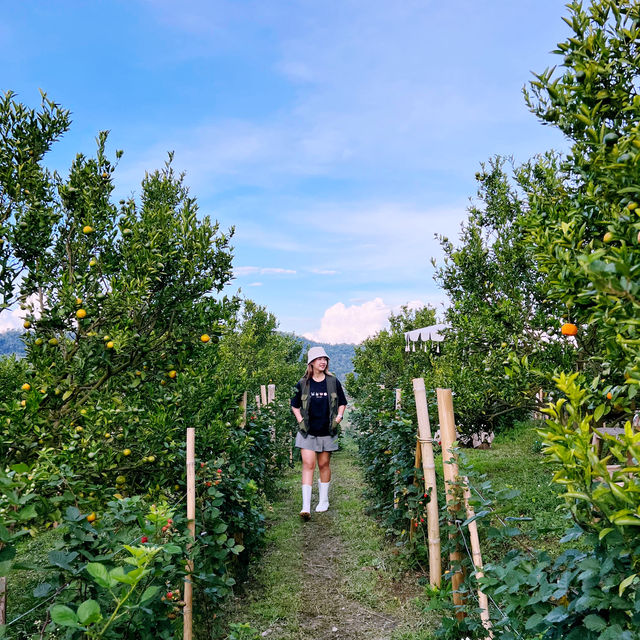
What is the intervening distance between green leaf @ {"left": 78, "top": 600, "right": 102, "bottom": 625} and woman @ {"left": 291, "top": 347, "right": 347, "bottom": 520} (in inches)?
204

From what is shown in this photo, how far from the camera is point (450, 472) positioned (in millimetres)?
3301

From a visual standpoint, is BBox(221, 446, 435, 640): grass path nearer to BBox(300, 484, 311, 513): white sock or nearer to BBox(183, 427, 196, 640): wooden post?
BBox(300, 484, 311, 513): white sock

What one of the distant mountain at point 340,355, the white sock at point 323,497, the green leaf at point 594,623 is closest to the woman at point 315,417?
the white sock at point 323,497

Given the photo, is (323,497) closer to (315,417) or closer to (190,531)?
(315,417)

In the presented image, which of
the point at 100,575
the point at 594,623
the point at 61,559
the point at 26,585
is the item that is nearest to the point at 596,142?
the point at 594,623

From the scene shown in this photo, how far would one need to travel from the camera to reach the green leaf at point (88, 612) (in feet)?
4.46

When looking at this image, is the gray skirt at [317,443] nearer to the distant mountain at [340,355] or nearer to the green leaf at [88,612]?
the green leaf at [88,612]

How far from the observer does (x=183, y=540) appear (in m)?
2.96

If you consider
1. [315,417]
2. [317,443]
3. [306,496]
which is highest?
[315,417]

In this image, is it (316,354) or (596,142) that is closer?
(596,142)

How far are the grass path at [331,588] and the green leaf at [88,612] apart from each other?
8.83 feet

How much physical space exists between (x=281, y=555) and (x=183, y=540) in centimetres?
277

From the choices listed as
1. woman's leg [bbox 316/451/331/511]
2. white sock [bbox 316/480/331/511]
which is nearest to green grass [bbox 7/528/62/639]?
woman's leg [bbox 316/451/331/511]

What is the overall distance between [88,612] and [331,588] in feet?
12.0
